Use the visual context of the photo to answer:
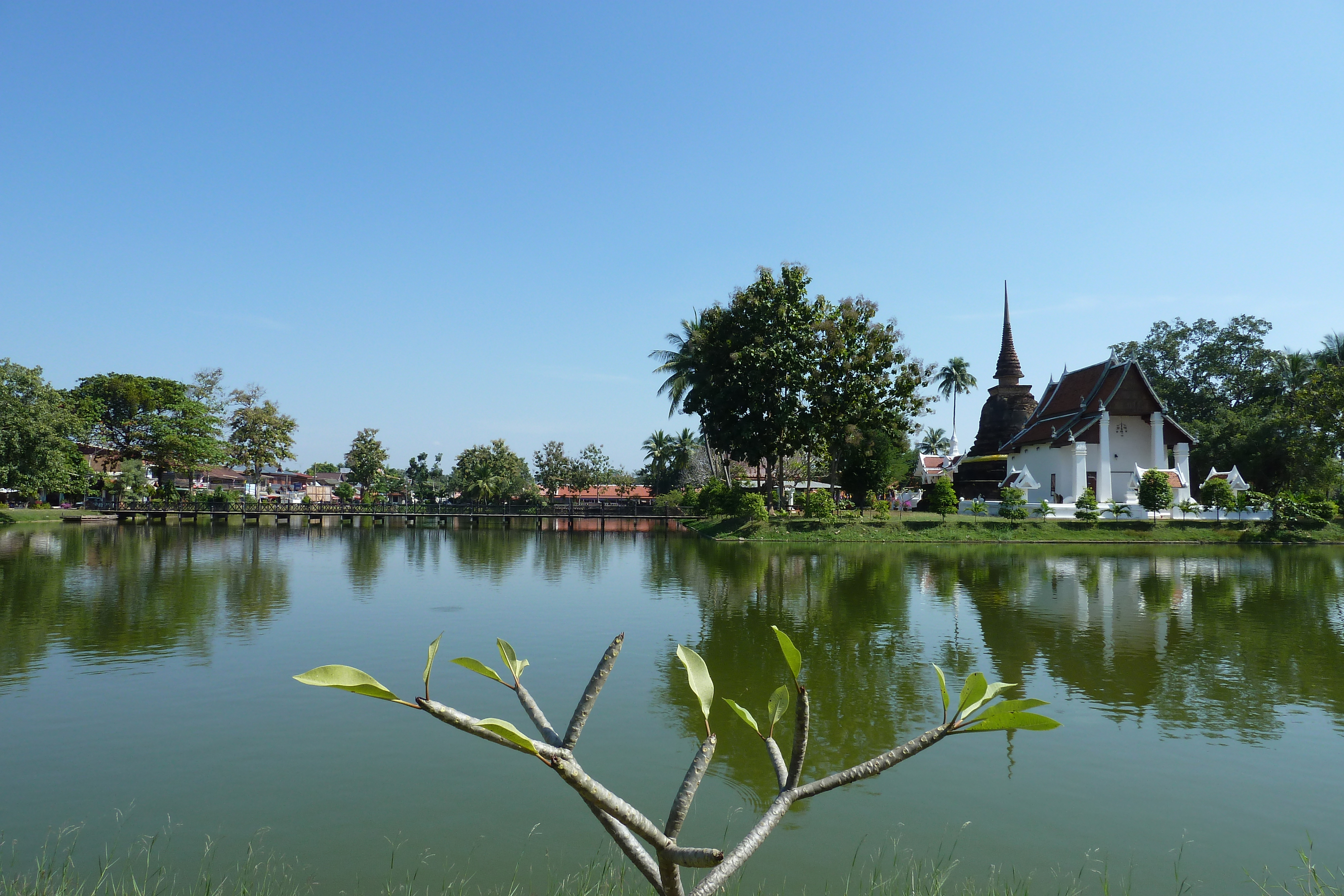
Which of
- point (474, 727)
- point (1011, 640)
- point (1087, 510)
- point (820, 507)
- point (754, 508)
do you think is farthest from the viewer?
point (754, 508)

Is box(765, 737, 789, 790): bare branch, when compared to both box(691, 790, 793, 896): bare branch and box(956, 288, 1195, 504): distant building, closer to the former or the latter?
box(691, 790, 793, 896): bare branch

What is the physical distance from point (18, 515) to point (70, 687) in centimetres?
4719

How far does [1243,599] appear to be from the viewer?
17.8m

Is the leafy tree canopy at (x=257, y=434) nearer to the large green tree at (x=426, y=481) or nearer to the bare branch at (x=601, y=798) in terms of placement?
the large green tree at (x=426, y=481)

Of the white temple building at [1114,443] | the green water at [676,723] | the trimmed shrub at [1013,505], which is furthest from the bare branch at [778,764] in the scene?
the white temple building at [1114,443]

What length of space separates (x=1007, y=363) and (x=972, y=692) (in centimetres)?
5492

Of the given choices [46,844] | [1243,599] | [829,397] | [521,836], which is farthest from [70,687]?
[829,397]

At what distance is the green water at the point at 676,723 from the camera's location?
19.3 feet

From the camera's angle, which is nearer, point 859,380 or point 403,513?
point 859,380

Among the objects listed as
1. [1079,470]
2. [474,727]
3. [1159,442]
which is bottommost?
[474,727]

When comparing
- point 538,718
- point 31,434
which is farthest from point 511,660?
point 31,434

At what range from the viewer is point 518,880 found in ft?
17.1

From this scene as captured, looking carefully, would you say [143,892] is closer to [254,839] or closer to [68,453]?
[254,839]

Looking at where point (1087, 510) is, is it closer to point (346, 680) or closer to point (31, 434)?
point (346, 680)
